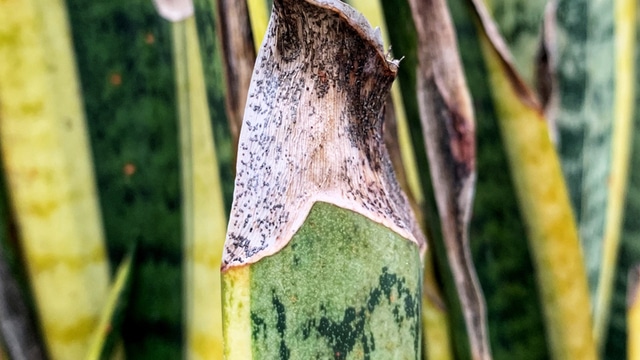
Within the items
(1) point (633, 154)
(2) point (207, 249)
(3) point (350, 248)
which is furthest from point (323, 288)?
(1) point (633, 154)

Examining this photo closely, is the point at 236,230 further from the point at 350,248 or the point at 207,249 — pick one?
the point at 207,249

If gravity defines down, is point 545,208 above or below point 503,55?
below

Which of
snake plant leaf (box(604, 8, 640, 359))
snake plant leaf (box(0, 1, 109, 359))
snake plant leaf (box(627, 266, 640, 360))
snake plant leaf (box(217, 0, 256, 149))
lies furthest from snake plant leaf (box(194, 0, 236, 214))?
snake plant leaf (box(604, 8, 640, 359))

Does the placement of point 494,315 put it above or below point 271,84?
below

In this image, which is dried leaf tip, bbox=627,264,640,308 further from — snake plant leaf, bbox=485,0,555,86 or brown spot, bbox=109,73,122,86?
brown spot, bbox=109,73,122,86

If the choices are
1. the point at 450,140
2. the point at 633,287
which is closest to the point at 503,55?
the point at 450,140

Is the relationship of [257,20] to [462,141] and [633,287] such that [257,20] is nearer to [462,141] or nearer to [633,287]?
[462,141]
